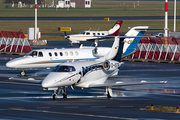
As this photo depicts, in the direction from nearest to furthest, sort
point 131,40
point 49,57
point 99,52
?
1. point 49,57
2. point 99,52
3. point 131,40

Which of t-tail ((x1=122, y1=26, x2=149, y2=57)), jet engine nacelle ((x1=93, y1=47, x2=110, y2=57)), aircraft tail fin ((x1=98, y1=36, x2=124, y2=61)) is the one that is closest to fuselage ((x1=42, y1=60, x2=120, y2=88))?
aircraft tail fin ((x1=98, y1=36, x2=124, y2=61))

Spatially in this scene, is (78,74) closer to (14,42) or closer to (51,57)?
(51,57)

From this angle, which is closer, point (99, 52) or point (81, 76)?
point (81, 76)

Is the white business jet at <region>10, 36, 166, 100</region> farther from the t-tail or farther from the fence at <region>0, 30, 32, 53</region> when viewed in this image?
the fence at <region>0, 30, 32, 53</region>

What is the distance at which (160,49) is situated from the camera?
167 ft

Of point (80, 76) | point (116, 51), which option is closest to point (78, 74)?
point (80, 76)

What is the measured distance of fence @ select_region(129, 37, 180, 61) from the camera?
49237 millimetres

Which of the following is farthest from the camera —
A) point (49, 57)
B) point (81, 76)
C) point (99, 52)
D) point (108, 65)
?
point (99, 52)

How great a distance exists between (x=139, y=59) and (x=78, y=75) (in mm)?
25825

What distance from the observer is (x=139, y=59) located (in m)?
52.2

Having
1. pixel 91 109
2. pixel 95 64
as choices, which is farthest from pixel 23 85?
pixel 91 109

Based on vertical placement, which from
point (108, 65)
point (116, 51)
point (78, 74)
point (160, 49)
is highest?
point (116, 51)

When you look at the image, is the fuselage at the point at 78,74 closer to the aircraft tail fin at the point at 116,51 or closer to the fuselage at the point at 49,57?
the aircraft tail fin at the point at 116,51

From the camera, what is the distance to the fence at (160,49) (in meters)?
49.2
